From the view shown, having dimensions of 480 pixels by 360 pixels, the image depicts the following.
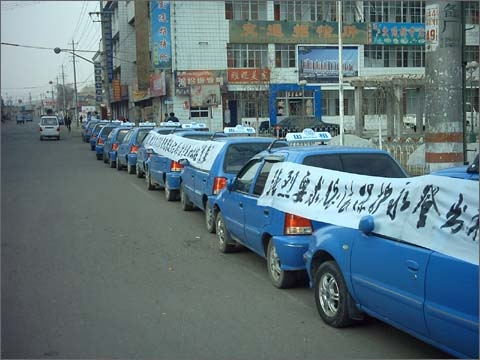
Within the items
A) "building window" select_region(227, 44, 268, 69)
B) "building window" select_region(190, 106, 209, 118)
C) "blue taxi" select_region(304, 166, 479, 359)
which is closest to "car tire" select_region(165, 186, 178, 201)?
"blue taxi" select_region(304, 166, 479, 359)

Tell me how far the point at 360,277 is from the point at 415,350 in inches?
30.0

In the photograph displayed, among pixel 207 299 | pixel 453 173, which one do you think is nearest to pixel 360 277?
pixel 453 173

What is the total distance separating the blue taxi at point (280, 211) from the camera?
258 inches

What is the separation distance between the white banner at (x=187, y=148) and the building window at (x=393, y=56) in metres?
37.6

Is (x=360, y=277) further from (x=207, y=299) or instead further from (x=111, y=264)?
(x=111, y=264)

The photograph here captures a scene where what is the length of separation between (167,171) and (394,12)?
42.4 metres

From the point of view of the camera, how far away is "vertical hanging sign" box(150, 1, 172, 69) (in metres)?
45.3

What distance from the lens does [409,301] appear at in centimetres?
436

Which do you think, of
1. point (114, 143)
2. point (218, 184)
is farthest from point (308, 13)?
point (218, 184)

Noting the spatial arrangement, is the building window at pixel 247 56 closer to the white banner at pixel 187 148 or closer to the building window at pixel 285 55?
the building window at pixel 285 55

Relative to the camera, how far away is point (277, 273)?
6.92 meters

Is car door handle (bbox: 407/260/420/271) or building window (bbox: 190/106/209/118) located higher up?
building window (bbox: 190/106/209/118)

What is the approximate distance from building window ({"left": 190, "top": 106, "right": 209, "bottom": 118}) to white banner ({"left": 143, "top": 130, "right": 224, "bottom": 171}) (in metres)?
30.9

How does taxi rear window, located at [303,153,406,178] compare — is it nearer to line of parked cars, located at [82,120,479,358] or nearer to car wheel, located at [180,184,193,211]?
line of parked cars, located at [82,120,479,358]
